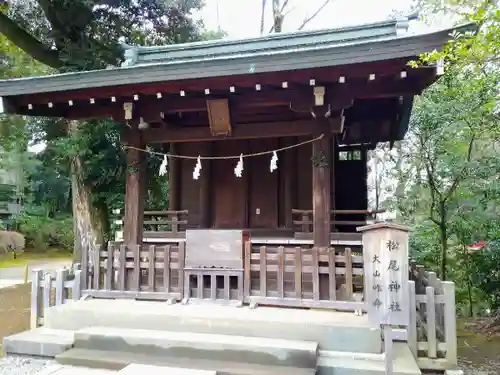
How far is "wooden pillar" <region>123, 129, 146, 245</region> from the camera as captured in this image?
6.12 m

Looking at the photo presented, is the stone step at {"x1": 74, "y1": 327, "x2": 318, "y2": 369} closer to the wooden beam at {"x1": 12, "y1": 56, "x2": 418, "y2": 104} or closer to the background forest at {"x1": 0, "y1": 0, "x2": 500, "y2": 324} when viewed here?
the wooden beam at {"x1": 12, "y1": 56, "x2": 418, "y2": 104}

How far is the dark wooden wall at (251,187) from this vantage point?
7.68 m

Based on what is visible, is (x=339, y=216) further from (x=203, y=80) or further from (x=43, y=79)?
(x=43, y=79)

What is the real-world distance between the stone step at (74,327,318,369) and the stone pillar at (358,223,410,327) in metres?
0.82

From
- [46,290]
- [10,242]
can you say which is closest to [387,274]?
[46,290]

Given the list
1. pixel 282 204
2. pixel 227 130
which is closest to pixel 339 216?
Answer: pixel 282 204

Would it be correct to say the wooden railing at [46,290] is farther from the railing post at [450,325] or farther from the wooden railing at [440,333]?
the railing post at [450,325]

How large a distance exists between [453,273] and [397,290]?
7232mm

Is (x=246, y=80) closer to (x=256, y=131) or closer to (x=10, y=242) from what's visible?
(x=256, y=131)

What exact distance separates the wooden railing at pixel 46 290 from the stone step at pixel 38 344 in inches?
32.5

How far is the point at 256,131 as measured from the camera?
19.8 ft

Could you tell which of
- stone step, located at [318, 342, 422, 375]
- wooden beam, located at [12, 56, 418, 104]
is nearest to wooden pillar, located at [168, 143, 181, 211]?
wooden beam, located at [12, 56, 418, 104]

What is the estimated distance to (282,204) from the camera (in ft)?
25.6

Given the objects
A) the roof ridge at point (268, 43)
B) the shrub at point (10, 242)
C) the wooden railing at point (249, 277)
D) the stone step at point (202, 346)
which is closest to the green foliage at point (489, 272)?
the wooden railing at point (249, 277)
